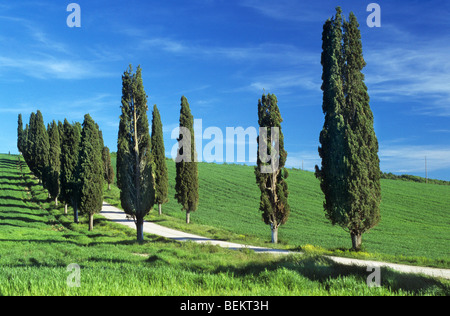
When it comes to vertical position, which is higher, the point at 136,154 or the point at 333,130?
the point at 333,130

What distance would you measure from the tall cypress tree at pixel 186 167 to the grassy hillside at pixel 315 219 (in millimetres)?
2567

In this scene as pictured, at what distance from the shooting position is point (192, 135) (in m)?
42.6

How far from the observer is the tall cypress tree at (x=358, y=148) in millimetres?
21406

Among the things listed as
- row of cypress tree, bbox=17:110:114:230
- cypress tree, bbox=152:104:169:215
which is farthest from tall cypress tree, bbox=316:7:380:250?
cypress tree, bbox=152:104:169:215

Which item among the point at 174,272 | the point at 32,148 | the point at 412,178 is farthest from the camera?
the point at 412,178

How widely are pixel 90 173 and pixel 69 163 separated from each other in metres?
8.87

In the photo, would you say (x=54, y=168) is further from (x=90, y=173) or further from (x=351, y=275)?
(x=351, y=275)

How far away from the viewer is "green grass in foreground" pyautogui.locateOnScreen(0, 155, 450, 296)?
7.79m

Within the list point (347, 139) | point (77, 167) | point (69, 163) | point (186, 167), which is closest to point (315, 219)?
point (186, 167)

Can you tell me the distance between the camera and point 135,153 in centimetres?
2777

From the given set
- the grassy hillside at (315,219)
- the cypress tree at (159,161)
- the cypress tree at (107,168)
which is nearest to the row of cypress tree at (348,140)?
the grassy hillside at (315,219)

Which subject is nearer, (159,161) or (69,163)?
(69,163)

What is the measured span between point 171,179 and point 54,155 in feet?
85.0
